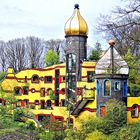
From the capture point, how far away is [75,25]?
32.5m

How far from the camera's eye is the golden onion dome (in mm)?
32469

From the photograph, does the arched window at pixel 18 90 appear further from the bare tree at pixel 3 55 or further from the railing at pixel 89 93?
the bare tree at pixel 3 55

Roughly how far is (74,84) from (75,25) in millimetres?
5137

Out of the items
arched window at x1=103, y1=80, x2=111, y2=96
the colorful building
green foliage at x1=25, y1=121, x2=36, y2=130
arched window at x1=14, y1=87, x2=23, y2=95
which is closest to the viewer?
the colorful building

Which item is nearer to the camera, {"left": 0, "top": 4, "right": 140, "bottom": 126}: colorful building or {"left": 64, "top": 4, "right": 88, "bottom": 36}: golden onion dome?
{"left": 0, "top": 4, "right": 140, "bottom": 126}: colorful building

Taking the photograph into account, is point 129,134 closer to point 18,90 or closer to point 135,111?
point 135,111

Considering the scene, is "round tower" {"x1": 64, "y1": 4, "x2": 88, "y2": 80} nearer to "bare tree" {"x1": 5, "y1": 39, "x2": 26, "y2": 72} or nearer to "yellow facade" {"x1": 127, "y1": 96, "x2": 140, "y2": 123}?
"yellow facade" {"x1": 127, "y1": 96, "x2": 140, "y2": 123}

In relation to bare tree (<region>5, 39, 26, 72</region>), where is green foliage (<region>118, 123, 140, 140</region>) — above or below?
below

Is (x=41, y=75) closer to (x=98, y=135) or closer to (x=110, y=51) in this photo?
(x=110, y=51)

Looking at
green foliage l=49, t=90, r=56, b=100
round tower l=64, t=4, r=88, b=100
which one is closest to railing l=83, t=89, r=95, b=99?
round tower l=64, t=4, r=88, b=100

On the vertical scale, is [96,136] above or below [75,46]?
below

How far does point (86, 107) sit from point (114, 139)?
6662 millimetres

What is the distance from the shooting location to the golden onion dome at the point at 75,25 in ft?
107

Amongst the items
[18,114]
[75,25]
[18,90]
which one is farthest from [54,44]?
[18,114]
